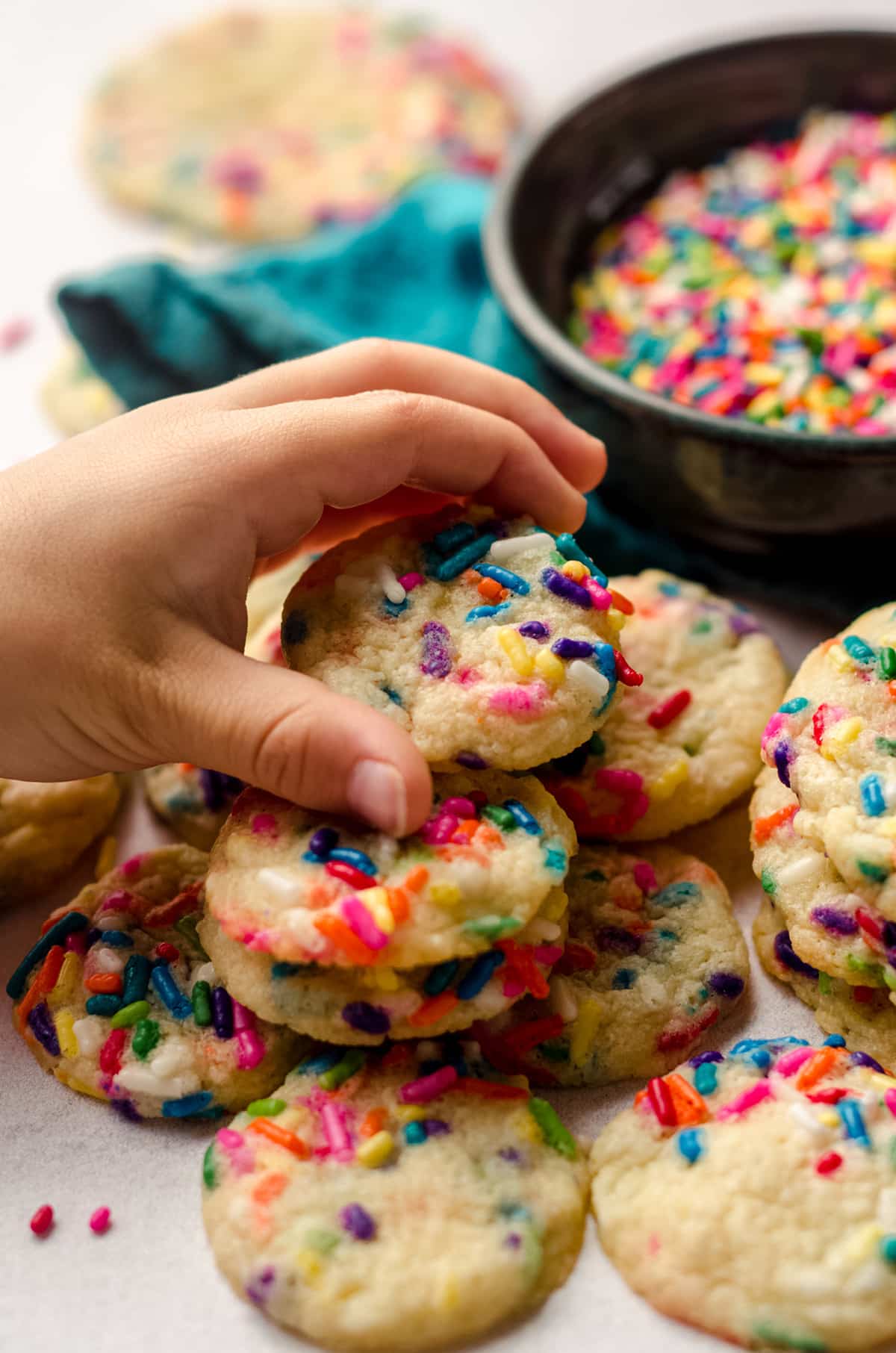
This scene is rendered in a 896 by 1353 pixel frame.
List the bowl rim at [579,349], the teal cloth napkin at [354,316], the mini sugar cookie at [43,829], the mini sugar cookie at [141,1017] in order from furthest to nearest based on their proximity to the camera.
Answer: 1. the teal cloth napkin at [354,316]
2. the bowl rim at [579,349]
3. the mini sugar cookie at [43,829]
4. the mini sugar cookie at [141,1017]

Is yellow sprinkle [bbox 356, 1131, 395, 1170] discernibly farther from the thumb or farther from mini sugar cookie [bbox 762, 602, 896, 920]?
mini sugar cookie [bbox 762, 602, 896, 920]

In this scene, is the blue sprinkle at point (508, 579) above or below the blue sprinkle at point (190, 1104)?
above

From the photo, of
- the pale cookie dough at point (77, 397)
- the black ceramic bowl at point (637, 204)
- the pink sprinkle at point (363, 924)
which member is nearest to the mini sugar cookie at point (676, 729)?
the black ceramic bowl at point (637, 204)

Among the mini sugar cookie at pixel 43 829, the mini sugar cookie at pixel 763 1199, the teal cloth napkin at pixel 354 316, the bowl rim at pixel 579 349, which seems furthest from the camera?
the teal cloth napkin at pixel 354 316

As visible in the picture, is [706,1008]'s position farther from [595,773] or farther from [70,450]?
[70,450]

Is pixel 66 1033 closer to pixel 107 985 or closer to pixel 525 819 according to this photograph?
pixel 107 985

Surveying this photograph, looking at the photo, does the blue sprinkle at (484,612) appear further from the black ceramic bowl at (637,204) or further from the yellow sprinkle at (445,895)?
the black ceramic bowl at (637,204)

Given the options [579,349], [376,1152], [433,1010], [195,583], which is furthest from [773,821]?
[579,349]

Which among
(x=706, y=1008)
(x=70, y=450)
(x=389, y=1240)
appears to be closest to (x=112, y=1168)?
(x=389, y=1240)
